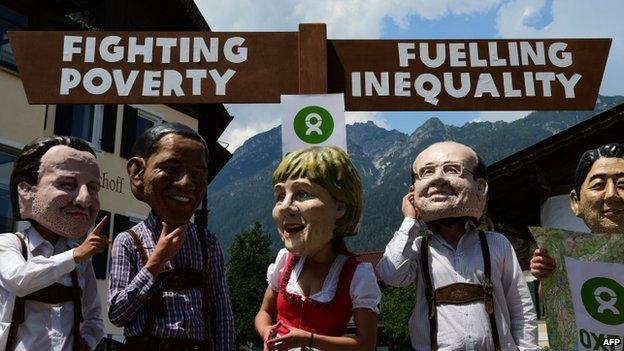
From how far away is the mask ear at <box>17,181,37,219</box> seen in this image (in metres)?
3.17

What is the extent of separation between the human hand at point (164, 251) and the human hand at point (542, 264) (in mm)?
1696

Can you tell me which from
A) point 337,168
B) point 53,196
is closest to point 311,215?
point 337,168

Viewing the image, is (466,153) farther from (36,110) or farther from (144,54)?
(36,110)

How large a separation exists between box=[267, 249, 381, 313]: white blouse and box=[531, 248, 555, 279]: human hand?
2.58 ft

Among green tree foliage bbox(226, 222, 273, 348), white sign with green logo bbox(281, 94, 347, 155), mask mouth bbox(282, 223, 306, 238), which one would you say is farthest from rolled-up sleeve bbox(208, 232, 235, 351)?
green tree foliage bbox(226, 222, 273, 348)

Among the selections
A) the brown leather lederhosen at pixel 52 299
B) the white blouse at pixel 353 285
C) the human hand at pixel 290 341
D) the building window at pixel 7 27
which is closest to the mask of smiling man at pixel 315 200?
the white blouse at pixel 353 285

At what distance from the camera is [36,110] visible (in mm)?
11375

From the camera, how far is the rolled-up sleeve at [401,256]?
10.0 ft

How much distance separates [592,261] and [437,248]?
732mm

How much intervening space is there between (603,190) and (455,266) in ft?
3.48

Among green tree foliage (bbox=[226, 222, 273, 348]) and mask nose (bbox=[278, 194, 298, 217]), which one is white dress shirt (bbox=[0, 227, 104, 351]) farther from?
green tree foliage (bbox=[226, 222, 273, 348])

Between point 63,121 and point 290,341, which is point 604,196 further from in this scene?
point 63,121

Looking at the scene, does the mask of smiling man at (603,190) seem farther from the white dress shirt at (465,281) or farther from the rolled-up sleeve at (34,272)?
the rolled-up sleeve at (34,272)

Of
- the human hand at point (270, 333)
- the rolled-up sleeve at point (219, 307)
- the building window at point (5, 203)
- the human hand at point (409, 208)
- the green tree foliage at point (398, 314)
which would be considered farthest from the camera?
the green tree foliage at point (398, 314)
